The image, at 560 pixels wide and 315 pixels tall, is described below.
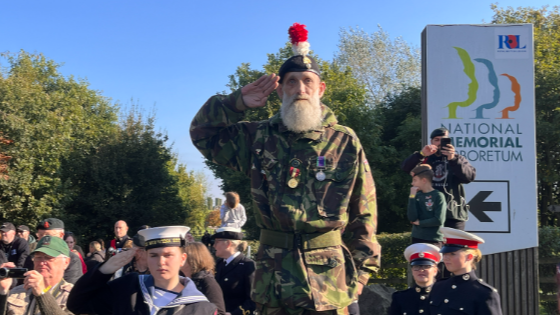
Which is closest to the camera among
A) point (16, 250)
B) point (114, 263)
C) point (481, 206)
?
point (114, 263)

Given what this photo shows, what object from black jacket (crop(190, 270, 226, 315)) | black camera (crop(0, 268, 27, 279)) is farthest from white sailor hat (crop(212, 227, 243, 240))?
black camera (crop(0, 268, 27, 279))

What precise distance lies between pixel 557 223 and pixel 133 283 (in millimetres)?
18522

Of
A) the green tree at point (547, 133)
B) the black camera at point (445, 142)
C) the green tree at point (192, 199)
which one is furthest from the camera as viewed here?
the green tree at point (192, 199)

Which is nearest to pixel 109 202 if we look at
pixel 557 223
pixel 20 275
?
pixel 557 223

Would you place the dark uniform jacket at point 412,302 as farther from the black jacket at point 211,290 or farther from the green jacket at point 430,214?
the black jacket at point 211,290

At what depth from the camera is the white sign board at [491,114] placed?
7.12 m

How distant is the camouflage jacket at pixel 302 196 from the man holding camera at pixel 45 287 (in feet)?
4.27

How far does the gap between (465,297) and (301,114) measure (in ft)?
6.63

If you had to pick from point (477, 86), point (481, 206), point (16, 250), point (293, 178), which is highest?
point (477, 86)

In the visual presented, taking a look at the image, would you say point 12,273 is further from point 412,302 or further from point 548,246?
point 548,246

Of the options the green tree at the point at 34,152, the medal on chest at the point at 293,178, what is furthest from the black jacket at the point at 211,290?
the green tree at the point at 34,152

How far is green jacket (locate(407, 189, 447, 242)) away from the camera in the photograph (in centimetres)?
545

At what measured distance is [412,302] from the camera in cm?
446

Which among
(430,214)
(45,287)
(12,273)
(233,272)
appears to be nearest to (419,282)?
(430,214)
